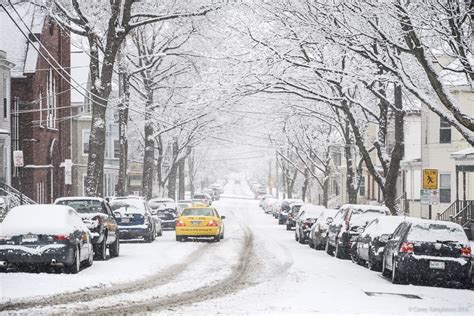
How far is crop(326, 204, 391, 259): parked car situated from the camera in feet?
84.7

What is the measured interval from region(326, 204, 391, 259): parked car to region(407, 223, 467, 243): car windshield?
6190 mm

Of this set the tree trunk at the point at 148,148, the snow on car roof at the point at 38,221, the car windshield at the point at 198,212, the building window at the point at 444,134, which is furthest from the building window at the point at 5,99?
the snow on car roof at the point at 38,221

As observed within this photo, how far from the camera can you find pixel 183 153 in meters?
71.1

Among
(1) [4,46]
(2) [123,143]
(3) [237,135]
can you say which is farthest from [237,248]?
(3) [237,135]

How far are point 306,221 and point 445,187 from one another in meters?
12.6

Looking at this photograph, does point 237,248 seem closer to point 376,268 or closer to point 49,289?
point 376,268

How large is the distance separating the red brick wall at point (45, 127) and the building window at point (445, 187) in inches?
817

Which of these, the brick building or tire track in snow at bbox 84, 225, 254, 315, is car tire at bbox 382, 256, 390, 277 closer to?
tire track in snow at bbox 84, 225, 254, 315

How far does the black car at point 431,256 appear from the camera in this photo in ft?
60.7

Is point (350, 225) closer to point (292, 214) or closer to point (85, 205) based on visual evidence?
point (85, 205)

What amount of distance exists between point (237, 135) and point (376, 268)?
161ft

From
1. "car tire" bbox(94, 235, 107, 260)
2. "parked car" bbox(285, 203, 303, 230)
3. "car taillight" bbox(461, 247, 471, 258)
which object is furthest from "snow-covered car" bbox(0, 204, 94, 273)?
"parked car" bbox(285, 203, 303, 230)

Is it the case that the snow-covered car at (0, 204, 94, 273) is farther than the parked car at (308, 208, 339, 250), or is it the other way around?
the parked car at (308, 208, 339, 250)

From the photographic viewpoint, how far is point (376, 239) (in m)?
21.7
